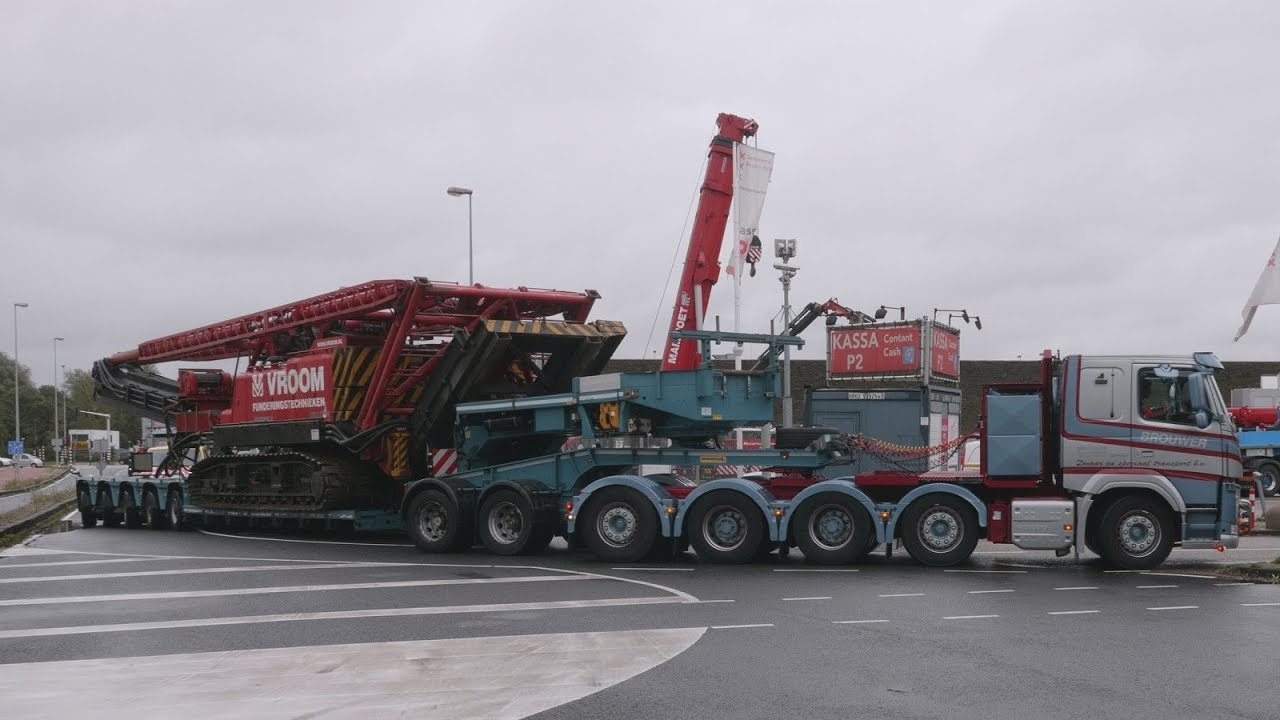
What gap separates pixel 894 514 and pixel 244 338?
12.5 m

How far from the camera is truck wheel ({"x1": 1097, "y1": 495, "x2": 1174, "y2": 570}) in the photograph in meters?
14.6

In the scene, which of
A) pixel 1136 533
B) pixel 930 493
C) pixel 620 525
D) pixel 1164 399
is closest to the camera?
pixel 1136 533

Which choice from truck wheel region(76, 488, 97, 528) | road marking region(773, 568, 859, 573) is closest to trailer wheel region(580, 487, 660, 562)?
road marking region(773, 568, 859, 573)

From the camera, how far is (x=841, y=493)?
15.5m

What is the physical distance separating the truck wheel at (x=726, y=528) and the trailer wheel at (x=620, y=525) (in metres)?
0.56

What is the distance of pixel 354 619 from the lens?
11.3 meters

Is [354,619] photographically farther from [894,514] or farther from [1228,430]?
[1228,430]

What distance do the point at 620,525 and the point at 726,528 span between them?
1.43 m

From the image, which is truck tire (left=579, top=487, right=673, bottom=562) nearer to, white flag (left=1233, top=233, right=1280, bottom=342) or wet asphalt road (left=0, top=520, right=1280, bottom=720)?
wet asphalt road (left=0, top=520, right=1280, bottom=720)

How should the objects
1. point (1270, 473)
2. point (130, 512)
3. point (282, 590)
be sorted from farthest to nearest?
1. point (1270, 473)
2. point (130, 512)
3. point (282, 590)

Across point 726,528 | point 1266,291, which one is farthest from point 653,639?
point 1266,291

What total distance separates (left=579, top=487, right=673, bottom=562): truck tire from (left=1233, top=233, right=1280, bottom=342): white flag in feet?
26.6

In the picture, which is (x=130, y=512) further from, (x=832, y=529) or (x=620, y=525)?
(x=832, y=529)

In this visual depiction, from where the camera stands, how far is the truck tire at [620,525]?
53.6 feet
